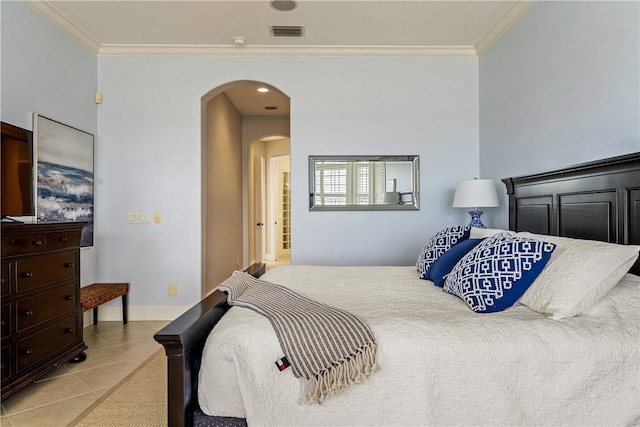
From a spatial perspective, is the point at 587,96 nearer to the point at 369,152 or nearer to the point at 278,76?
the point at 369,152

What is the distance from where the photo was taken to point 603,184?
1.89m

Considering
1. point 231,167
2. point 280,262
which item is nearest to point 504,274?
point 231,167

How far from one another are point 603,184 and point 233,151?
487cm

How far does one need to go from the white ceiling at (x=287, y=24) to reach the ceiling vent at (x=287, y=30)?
0.05m

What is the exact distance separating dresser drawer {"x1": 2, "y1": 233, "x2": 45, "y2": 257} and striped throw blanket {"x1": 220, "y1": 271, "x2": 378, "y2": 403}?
65.0 inches

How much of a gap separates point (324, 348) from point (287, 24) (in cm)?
295

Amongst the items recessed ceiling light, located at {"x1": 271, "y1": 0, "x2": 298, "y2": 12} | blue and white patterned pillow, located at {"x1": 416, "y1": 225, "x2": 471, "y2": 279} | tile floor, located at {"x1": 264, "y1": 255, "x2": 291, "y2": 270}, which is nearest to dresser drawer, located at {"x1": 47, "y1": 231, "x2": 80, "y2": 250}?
recessed ceiling light, located at {"x1": 271, "y1": 0, "x2": 298, "y2": 12}

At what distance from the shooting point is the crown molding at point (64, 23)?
2.93 m

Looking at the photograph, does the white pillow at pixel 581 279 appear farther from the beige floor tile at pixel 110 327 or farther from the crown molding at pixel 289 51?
the beige floor tile at pixel 110 327

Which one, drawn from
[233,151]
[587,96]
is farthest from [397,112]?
[233,151]

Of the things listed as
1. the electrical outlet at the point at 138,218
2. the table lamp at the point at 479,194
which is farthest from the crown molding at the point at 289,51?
the electrical outlet at the point at 138,218

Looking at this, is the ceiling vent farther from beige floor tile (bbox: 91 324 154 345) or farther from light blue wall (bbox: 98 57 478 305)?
beige floor tile (bbox: 91 324 154 345)

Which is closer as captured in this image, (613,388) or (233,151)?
(613,388)

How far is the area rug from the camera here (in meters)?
1.95
